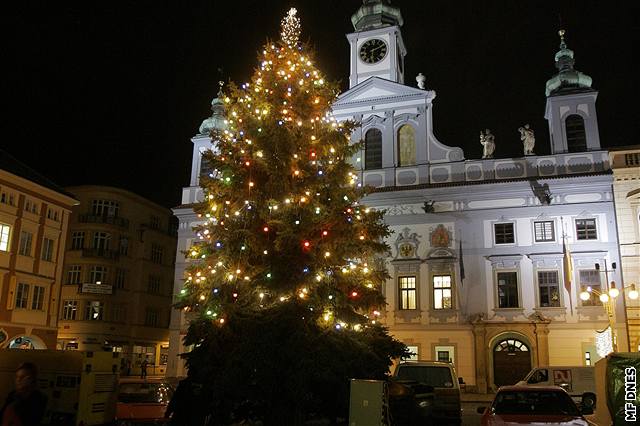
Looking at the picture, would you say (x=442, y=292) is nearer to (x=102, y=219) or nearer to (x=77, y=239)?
(x=102, y=219)

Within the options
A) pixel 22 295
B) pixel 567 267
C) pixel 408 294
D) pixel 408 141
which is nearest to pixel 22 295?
pixel 22 295

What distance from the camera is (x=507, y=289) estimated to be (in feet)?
103

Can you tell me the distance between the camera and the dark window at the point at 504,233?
105 ft

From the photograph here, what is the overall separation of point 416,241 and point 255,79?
1789 centimetres

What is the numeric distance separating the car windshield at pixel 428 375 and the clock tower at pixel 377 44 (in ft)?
75.7

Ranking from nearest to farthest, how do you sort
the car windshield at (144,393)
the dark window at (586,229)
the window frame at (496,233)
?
the car windshield at (144,393) < the dark window at (586,229) < the window frame at (496,233)

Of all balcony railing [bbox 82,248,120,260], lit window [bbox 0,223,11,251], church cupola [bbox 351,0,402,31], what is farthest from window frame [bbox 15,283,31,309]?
church cupola [bbox 351,0,402,31]

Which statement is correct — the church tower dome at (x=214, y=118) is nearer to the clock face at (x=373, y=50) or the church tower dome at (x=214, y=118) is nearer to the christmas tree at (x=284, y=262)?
the clock face at (x=373, y=50)

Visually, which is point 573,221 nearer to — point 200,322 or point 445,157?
point 445,157

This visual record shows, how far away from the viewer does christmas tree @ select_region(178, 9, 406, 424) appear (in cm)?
1370

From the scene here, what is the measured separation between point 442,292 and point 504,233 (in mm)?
4626

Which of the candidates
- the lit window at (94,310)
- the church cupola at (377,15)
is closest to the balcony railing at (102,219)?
the lit window at (94,310)

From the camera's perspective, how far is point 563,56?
3481cm

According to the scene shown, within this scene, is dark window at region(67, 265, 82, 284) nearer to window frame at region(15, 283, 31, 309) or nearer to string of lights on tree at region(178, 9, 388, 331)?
window frame at region(15, 283, 31, 309)
